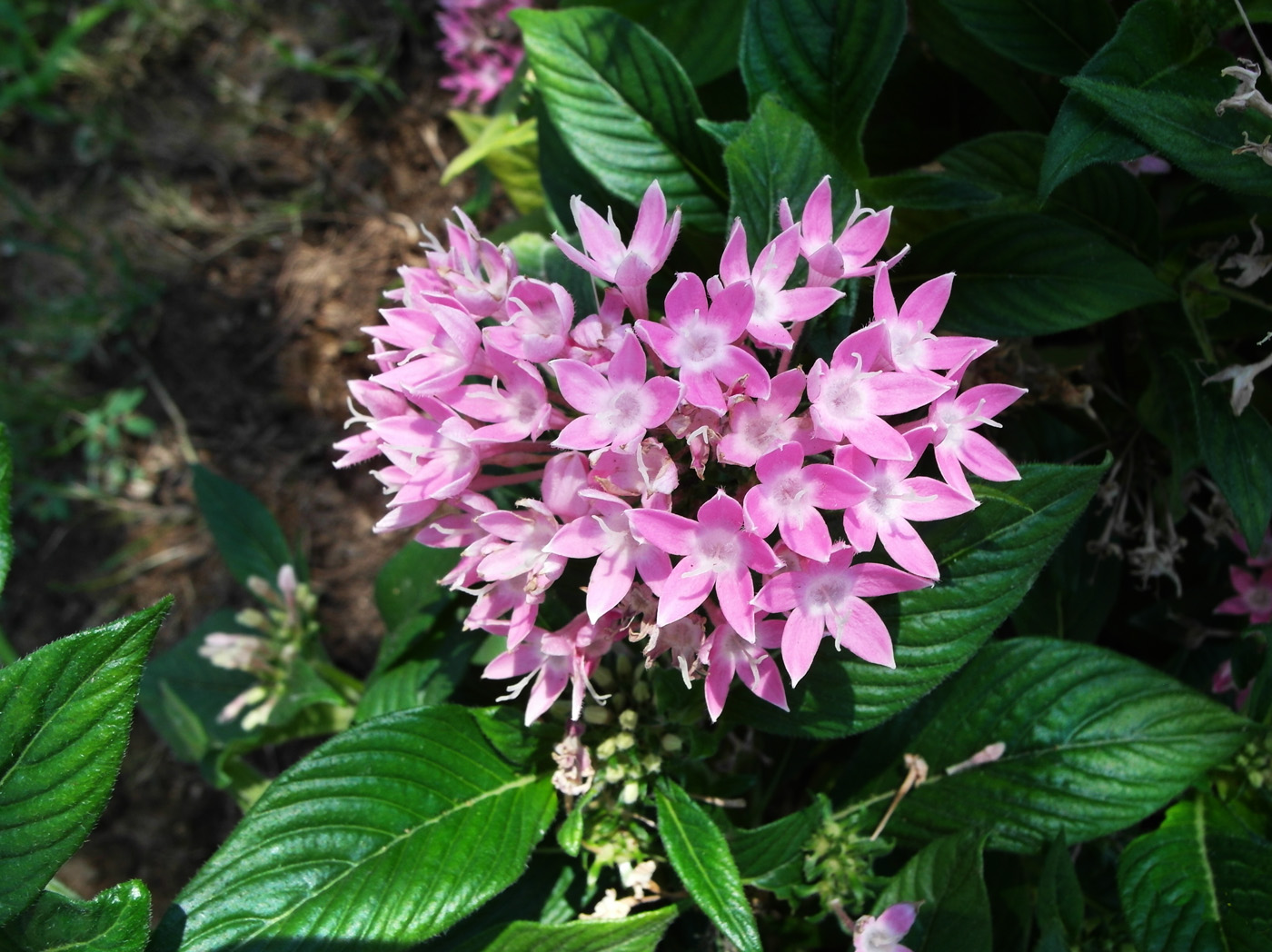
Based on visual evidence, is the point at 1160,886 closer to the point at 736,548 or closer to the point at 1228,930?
the point at 1228,930

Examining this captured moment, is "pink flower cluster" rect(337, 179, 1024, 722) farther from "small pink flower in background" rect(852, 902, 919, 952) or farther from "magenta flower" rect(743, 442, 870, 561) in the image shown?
"small pink flower in background" rect(852, 902, 919, 952)

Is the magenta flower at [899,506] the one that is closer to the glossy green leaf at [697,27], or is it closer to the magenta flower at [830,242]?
the magenta flower at [830,242]

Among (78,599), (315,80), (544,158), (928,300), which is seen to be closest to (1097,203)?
(928,300)

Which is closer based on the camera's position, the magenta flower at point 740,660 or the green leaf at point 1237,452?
the magenta flower at point 740,660

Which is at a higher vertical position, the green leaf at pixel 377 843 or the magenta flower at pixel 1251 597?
the magenta flower at pixel 1251 597

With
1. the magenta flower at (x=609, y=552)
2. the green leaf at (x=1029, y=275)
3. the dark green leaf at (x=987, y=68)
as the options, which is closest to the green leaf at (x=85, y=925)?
the magenta flower at (x=609, y=552)

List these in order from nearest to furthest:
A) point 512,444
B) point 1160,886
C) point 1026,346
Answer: point 512,444
point 1160,886
point 1026,346

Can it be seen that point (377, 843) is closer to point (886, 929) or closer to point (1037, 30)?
point (886, 929)
